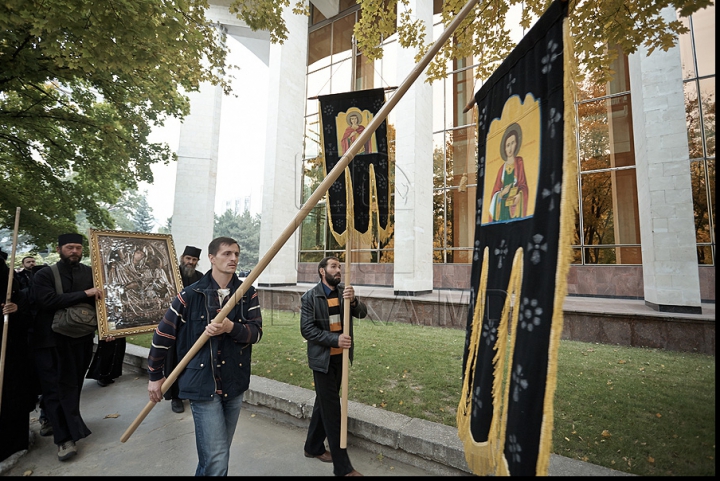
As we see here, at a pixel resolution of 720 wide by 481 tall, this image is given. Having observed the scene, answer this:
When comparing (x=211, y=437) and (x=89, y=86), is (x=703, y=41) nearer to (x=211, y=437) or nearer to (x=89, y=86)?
(x=211, y=437)

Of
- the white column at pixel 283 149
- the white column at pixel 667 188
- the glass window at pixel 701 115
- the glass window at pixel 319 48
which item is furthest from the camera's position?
the glass window at pixel 319 48

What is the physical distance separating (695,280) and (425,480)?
853 centimetres

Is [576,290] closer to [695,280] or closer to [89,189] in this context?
[695,280]

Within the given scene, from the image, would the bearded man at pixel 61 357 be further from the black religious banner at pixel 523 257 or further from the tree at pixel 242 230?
the tree at pixel 242 230

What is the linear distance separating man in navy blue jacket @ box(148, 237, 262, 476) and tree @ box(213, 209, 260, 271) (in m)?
49.4

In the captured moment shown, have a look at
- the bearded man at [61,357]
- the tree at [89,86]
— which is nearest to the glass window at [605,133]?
the tree at [89,86]

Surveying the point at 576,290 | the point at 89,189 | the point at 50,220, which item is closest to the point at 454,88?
the point at 576,290

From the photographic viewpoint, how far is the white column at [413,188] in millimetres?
12281

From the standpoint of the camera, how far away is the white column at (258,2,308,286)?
15.1 meters

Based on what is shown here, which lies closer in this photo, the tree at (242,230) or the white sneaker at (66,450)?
the white sneaker at (66,450)

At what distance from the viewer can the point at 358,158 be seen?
17.1ft

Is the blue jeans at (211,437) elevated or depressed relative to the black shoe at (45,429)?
elevated

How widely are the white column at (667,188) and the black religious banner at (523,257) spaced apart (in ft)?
26.6

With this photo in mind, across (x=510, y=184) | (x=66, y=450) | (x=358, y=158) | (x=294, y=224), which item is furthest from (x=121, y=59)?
(x=510, y=184)
